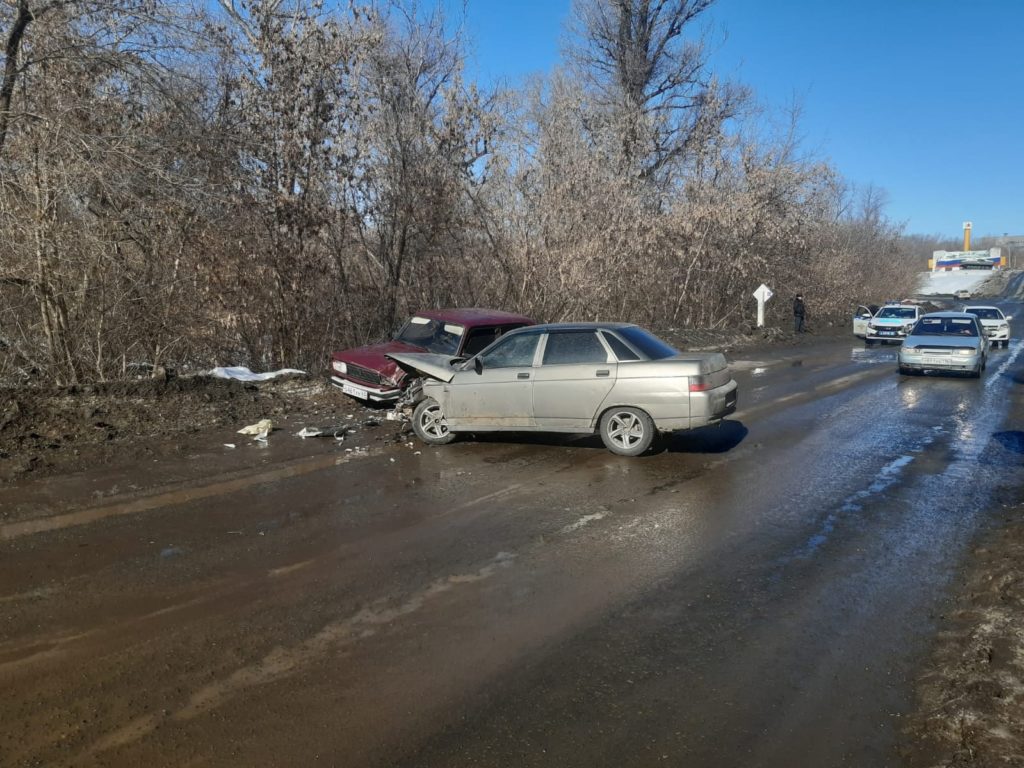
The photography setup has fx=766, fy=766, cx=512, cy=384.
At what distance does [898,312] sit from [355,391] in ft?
83.1

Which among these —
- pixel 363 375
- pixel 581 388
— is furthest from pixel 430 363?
pixel 581 388

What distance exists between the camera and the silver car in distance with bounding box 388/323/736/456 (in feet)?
28.5

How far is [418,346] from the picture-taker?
11.2 metres

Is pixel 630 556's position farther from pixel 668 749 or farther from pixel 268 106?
pixel 268 106

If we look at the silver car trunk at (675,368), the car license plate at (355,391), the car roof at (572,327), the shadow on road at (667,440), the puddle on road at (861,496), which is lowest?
the puddle on road at (861,496)

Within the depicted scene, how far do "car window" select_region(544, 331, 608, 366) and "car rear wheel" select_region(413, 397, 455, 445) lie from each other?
1598 mm

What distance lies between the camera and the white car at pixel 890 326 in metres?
28.6

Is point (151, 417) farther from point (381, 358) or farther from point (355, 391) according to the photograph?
point (381, 358)

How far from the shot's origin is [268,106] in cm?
1421

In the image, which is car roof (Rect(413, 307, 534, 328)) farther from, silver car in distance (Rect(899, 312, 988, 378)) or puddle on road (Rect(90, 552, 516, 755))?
silver car in distance (Rect(899, 312, 988, 378))

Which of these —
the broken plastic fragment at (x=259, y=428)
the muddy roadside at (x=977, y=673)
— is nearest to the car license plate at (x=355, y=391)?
the broken plastic fragment at (x=259, y=428)

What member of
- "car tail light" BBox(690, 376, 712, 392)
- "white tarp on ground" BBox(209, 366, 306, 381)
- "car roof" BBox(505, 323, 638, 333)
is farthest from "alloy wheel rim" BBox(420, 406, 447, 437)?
"white tarp on ground" BBox(209, 366, 306, 381)

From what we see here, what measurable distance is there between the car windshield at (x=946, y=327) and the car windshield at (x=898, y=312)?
11227mm

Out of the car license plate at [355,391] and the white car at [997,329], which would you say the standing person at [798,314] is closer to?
the white car at [997,329]
